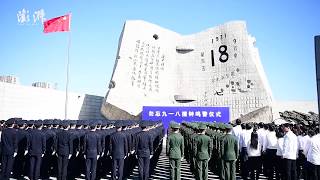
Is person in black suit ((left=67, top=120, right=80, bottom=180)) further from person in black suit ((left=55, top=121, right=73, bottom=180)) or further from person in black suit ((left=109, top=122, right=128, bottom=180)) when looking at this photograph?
person in black suit ((left=109, top=122, right=128, bottom=180))

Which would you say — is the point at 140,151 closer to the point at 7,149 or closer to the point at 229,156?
the point at 229,156

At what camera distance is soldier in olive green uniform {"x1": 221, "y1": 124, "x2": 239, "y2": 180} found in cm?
763

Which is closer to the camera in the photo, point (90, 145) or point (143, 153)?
point (90, 145)

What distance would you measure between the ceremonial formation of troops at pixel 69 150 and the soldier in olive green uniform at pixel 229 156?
6.24ft

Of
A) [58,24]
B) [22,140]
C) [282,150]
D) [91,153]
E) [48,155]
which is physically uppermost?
[58,24]

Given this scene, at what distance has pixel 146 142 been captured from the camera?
8203mm

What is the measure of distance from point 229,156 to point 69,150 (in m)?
4.04

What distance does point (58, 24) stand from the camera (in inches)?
769

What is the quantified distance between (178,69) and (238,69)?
521 cm

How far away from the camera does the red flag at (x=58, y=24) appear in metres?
19.3

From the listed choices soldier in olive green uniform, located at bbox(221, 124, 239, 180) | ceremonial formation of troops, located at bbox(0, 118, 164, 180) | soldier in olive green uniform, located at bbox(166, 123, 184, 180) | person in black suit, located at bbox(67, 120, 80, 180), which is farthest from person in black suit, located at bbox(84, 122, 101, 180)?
soldier in olive green uniform, located at bbox(221, 124, 239, 180)

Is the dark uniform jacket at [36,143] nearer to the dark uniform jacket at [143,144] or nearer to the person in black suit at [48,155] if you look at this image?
the person in black suit at [48,155]

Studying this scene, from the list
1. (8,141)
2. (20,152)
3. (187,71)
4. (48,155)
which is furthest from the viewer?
(187,71)

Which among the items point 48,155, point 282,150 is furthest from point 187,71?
point 282,150
